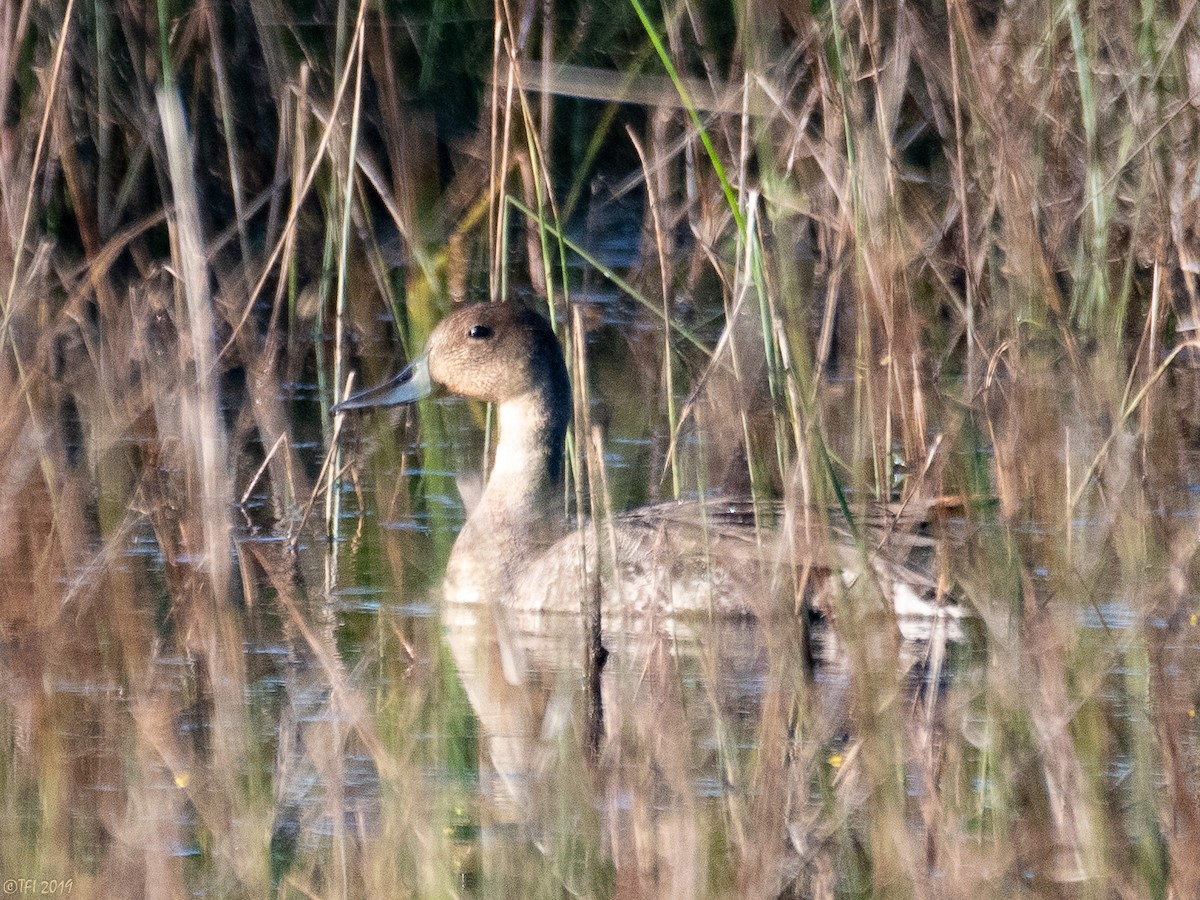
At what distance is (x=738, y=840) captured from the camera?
3.29m

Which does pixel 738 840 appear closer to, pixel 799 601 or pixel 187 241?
pixel 799 601

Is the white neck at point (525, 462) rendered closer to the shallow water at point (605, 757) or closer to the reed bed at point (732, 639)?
the reed bed at point (732, 639)

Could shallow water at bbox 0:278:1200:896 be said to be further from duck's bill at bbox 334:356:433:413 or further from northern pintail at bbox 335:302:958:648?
duck's bill at bbox 334:356:433:413

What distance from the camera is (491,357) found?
21.0 ft

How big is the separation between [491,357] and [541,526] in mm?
537

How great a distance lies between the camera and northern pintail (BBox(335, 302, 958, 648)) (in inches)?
211

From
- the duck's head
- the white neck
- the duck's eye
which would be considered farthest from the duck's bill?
the white neck

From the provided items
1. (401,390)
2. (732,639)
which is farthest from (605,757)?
(401,390)

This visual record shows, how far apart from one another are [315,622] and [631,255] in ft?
16.5

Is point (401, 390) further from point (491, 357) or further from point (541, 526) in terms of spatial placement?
point (541, 526)

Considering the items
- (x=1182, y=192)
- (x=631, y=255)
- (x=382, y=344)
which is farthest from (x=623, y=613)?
(x=631, y=255)

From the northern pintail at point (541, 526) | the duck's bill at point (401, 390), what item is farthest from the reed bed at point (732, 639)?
the duck's bill at point (401, 390)

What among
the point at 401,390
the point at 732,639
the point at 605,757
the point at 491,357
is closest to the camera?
the point at 605,757

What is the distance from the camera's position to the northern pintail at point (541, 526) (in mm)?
5352
